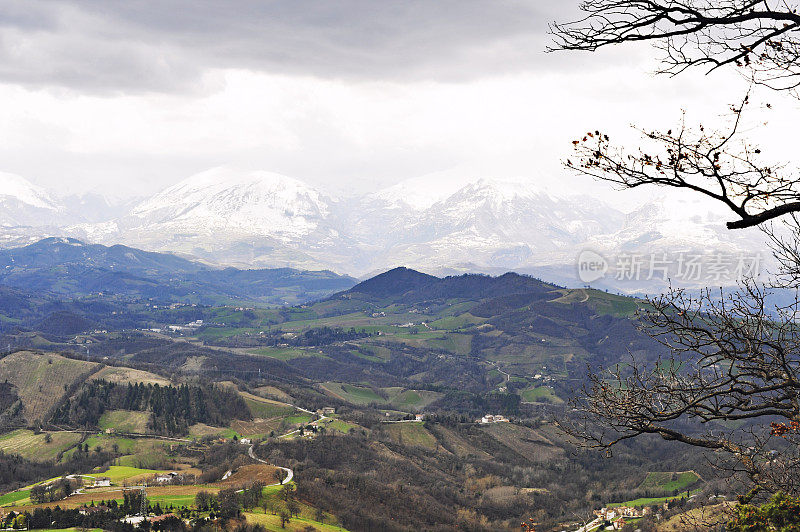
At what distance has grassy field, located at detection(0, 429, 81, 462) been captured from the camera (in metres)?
134

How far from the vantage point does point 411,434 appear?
163 metres

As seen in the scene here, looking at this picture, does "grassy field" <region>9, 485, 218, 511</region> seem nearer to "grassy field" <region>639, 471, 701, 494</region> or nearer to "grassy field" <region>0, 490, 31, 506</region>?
"grassy field" <region>0, 490, 31, 506</region>

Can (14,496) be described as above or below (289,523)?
below

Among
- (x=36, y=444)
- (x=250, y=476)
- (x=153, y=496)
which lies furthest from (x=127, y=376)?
(x=153, y=496)

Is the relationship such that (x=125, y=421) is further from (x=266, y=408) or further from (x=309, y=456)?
(x=309, y=456)

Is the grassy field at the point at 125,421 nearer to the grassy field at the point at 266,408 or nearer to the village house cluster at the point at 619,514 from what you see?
the grassy field at the point at 266,408

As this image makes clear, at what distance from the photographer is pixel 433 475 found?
134000 millimetres

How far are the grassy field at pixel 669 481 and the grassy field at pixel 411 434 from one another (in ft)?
154

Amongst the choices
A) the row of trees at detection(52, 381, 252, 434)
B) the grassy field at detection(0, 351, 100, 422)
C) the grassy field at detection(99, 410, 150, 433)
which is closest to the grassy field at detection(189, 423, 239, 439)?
the row of trees at detection(52, 381, 252, 434)

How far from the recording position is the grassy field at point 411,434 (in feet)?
520

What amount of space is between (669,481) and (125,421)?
121 metres

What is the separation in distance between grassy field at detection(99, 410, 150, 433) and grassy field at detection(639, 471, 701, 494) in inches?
4279

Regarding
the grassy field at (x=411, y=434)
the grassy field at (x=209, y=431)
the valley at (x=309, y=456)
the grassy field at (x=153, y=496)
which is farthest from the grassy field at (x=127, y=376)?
the grassy field at (x=153, y=496)

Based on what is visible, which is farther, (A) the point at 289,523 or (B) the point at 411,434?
(B) the point at 411,434
